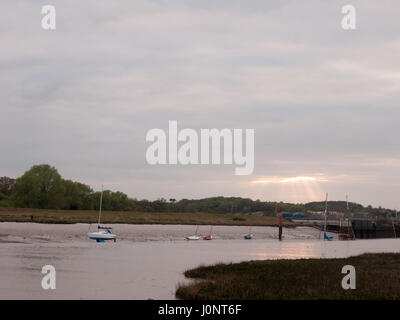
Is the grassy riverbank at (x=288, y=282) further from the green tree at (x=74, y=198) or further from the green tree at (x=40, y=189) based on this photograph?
the green tree at (x=74, y=198)

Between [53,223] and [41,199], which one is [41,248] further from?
[41,199]

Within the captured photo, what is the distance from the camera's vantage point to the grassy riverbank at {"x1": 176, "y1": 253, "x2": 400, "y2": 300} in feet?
98.4

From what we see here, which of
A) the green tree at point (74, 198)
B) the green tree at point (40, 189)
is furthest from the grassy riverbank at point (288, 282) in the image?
the green tree at point (74, 198)

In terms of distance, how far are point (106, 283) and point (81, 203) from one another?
16245cm

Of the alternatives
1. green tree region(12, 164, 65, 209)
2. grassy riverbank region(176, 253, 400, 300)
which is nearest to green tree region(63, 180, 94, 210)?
green tree region(12, 164, 65, 209)

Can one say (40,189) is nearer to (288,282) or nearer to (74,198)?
(74,198)

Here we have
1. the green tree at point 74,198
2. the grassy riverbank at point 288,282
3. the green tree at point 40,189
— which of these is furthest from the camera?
the green tree at point 74,198

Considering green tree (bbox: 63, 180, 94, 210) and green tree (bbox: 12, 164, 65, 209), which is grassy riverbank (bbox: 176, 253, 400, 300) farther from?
green tree (bbox: 63, 180, 94, 210)

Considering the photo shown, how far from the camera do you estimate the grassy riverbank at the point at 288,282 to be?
30.0m

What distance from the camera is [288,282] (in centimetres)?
3500

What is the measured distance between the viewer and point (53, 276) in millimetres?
38188

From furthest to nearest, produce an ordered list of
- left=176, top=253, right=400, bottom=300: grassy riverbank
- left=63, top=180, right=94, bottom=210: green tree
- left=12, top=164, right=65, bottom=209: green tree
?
left=63, top=180, right=94, bottom=210: green tree < left=12, top=164, right=65, bottom=209: green tree < left=176, top=253, right=400, bottom=300: grassy riverbank
